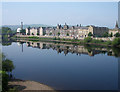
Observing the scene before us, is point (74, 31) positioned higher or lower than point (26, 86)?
higher

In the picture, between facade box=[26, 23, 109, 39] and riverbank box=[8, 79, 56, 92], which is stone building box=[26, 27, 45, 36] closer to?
facade box=[26, 23, 109, 39]

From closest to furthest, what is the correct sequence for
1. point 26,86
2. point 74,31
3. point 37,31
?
point 26,86 → point 74,31 → point 37,31

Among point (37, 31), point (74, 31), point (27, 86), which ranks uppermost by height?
point (37, 31)

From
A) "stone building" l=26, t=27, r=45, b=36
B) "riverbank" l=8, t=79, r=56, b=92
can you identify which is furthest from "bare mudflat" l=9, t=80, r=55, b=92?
"stone building" l=26, t=27, r=45, b=36

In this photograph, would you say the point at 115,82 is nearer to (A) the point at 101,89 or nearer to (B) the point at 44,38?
(A) the point at 101,89

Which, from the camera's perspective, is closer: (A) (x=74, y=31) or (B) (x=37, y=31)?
(A) (x=74, y=31)

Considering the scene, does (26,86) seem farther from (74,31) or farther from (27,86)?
(74,31)

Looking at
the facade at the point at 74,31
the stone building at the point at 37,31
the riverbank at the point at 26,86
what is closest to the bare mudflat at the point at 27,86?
the riverbank at the point at 26,86

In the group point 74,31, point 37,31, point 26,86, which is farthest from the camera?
point 37,31

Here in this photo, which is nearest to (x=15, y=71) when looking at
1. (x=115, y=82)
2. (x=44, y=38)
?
(x=115, y=82)

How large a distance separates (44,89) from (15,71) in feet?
7.77

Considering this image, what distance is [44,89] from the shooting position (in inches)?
177

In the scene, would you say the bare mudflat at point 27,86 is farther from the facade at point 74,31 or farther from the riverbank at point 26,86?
the facade at point 74,31

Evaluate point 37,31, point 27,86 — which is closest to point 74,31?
point 37,31
